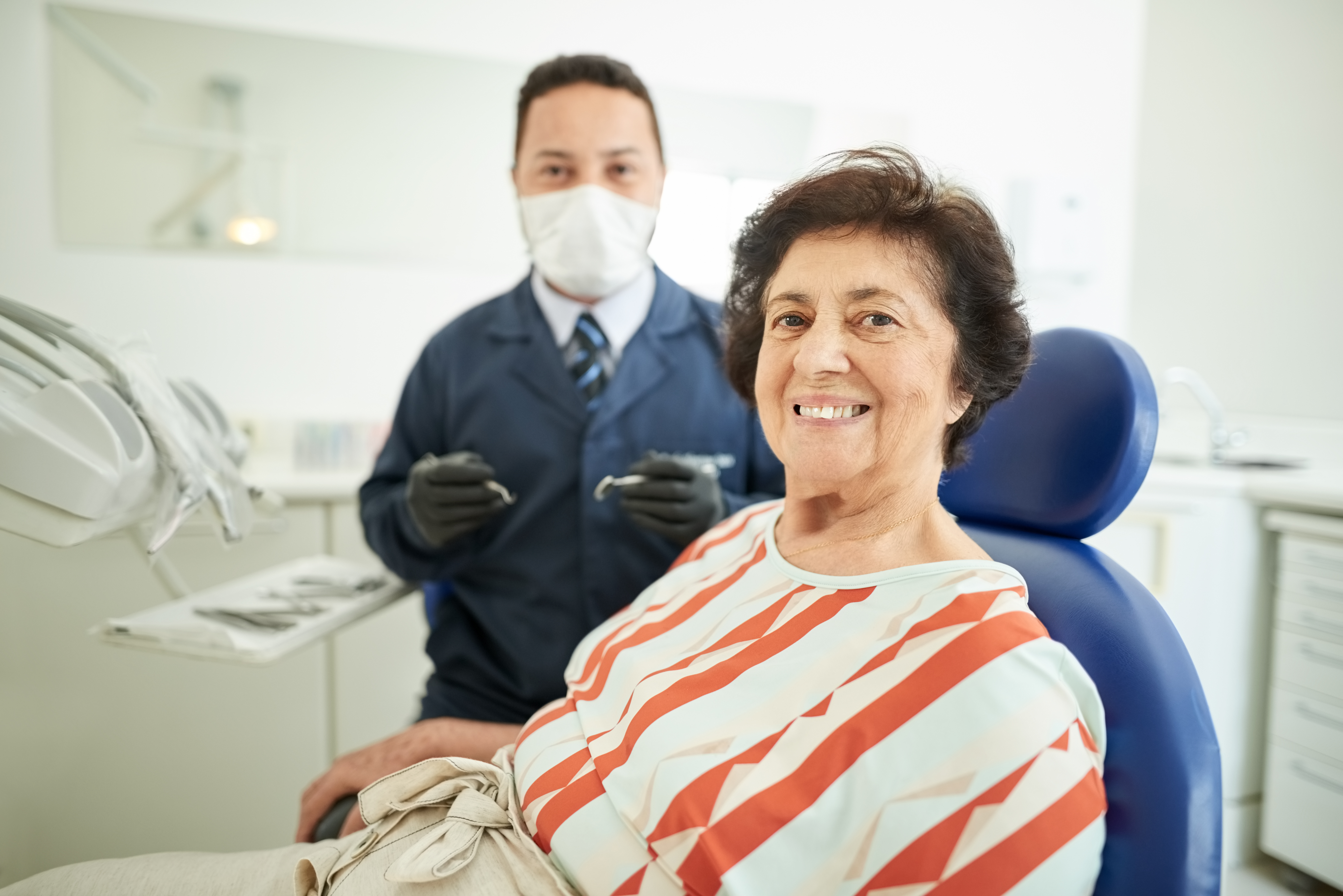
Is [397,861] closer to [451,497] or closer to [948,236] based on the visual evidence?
[451,497]

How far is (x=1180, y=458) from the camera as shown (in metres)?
2.93

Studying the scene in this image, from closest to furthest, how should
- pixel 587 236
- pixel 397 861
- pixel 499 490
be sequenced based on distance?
1. pixel 397 861
2. pixel 499 490
3. pixel 587 236

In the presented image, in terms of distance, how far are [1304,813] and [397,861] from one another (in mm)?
2257

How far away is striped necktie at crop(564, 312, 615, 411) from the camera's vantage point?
1.48 m

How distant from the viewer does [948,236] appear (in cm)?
92

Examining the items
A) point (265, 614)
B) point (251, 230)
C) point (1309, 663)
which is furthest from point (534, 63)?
point (1309, 663)

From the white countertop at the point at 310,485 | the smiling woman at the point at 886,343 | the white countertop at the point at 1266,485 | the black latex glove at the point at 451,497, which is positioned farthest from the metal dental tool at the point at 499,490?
the white countertop at the point at 1266,485

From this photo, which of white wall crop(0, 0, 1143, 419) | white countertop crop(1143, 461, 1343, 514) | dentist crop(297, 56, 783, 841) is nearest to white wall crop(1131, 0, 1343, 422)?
white wall crop(0, 0, 1143, 419)

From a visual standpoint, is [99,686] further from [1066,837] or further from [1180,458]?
[1180,458]

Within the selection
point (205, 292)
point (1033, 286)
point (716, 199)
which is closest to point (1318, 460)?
point (1033, 286)

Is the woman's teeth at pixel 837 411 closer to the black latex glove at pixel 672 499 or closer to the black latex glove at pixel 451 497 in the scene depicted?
the black latex glove at pixel 672 499

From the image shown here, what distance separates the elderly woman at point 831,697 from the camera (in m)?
0.72

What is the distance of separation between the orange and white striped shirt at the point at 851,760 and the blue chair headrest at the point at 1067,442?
0.16m

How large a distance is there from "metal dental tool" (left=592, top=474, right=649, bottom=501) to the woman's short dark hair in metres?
0.45
